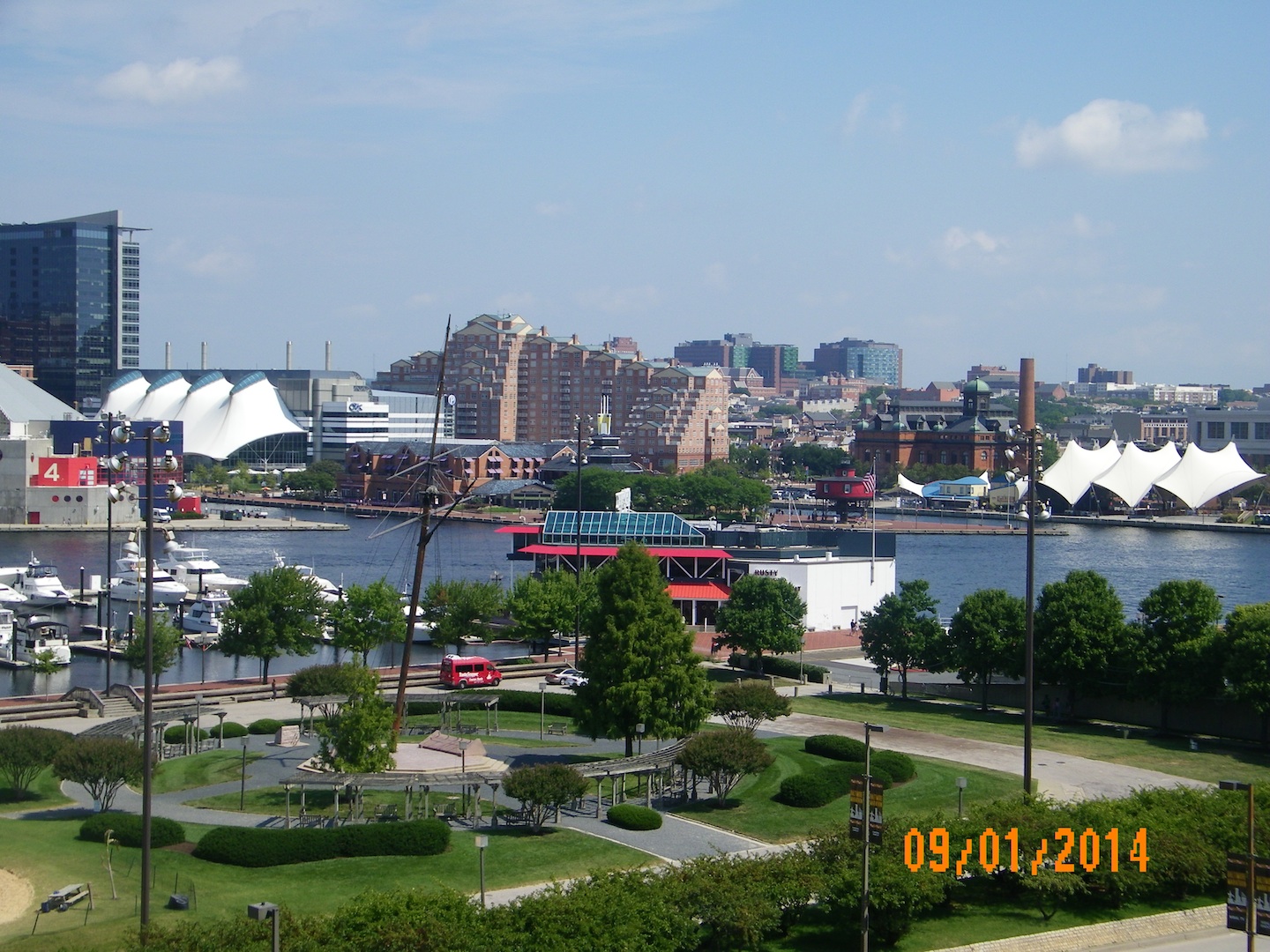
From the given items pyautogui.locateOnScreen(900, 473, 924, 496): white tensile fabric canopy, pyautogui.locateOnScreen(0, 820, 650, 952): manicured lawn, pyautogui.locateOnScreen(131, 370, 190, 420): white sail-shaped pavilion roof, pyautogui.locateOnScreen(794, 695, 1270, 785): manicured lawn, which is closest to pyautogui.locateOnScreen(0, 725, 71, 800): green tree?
pyautogui.locateOnScreen(0, 820, 650, 952): manicured lawn

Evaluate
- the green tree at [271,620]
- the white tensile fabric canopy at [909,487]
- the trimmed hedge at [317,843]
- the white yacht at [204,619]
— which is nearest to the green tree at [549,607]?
the green tree at [271,620]

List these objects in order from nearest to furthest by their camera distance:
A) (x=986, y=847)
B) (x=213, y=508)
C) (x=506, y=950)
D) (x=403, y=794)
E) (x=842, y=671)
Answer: (x=506, y=950), (x=986, y=847), (x=403, y=794), (x=842, y=671), (x=213, y=508)

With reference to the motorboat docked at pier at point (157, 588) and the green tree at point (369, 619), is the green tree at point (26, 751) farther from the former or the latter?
the motorboat docked at pier at point (157, 588)

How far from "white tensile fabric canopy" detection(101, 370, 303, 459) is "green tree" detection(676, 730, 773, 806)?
328 feet

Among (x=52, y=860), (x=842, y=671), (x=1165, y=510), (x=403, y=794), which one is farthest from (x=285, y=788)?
(x=1165, y=510)

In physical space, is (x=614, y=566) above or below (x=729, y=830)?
above

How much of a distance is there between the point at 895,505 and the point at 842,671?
271ft

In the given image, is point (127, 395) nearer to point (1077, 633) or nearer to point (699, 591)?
point (699, 591)

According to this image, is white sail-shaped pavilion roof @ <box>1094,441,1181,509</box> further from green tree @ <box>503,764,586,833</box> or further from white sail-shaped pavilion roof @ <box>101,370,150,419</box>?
green tree @ <box>503,764,586,833</box>

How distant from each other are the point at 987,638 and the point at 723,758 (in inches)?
393

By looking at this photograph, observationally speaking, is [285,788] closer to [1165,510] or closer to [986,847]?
[986,847]

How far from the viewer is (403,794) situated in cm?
2095

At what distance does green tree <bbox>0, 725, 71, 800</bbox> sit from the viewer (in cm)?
1969

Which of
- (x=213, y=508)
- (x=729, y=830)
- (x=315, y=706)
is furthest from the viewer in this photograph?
(x=213, y=508)
